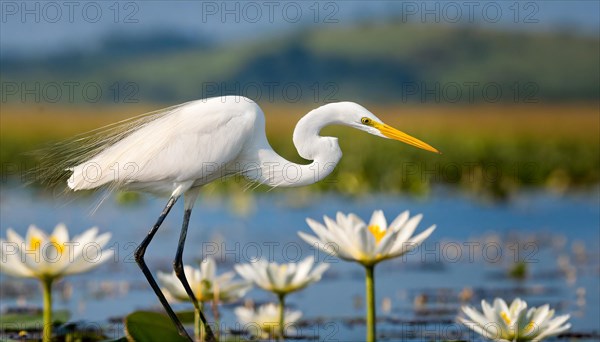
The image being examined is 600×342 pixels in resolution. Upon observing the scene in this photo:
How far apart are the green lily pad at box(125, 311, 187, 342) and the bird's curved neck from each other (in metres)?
0.82

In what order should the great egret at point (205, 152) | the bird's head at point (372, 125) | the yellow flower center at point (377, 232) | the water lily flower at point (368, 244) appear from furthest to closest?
the great egret at point (205, 152) → the bird's head at point (372, 125) → the yellow flower center at point (377, 232) → the water lily flower at point (368, 244)

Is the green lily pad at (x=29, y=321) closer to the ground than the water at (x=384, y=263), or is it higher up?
higher up

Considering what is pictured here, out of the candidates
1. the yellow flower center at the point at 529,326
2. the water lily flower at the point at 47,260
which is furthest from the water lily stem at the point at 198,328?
the yellow flower center at the point at 529,326

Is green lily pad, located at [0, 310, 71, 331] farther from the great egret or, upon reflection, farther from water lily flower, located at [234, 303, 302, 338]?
water lily flower, located at [234, 303, 302, 338]

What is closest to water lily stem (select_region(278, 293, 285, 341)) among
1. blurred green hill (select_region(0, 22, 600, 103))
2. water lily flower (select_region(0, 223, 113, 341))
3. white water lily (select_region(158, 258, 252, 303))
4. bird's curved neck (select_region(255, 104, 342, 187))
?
white water lily (select_region(158, 258, 252, 303))

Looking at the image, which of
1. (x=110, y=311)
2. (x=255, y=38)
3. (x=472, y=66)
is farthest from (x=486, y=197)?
(x=255, y=38)

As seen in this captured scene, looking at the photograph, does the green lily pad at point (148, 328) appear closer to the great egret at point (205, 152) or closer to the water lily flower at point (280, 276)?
the great egret at point (205, 152)

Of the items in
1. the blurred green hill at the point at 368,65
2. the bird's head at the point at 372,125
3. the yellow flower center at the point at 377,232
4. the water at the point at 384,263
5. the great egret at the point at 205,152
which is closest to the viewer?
the yellow flower center at the point at 377,232

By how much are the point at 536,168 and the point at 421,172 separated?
59.9 inches

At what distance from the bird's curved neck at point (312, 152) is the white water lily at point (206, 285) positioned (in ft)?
1.41

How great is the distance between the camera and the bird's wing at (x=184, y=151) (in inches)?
159

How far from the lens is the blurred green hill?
82875 millimetres

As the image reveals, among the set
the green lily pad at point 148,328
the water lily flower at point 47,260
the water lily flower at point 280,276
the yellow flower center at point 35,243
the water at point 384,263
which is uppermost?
the yellow flower center at point 35,243

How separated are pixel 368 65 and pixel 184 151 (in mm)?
86313
